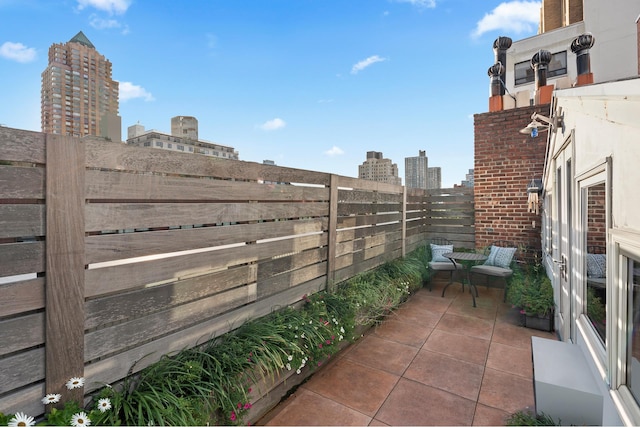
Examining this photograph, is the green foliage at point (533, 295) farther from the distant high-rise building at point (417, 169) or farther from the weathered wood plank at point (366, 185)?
the distant high-rise building at point (417, 169)

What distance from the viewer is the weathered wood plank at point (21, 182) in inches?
51.7

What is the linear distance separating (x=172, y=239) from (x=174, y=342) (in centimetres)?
69

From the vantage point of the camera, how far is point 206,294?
2.22 meters

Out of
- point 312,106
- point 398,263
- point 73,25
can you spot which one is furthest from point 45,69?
point 398,263

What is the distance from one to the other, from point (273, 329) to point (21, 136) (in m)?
1.99

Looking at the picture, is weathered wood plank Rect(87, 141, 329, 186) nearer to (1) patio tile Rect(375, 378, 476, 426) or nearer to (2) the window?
(1) patio tile Rect(375, 378, 476, 426)

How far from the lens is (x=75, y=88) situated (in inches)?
915

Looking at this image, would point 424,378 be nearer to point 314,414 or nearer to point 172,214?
point 314,414

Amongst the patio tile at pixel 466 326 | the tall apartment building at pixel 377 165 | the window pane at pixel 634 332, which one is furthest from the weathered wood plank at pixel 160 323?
the tall apartment building at pixel 377 165

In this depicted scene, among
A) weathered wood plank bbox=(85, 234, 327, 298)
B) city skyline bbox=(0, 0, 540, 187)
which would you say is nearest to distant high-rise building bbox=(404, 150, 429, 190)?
city skyline bbox=(0, 0, 540, 187)

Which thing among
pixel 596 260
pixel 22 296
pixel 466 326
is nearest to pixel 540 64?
pixel 596 260

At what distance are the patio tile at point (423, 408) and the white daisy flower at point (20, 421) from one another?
6.65 ft

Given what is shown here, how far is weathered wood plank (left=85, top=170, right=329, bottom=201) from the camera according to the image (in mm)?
1625

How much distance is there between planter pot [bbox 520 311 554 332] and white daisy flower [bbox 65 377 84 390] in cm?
467
